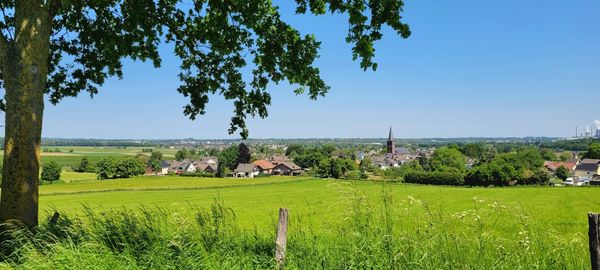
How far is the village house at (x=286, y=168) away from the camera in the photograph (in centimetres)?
16700

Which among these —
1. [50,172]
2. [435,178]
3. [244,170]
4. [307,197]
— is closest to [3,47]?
[307,197]

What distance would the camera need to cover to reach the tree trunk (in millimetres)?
7547

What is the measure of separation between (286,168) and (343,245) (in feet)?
535

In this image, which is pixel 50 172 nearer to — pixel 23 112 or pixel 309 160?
pixel 309 160

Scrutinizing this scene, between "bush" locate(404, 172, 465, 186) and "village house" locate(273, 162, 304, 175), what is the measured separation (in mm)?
83122

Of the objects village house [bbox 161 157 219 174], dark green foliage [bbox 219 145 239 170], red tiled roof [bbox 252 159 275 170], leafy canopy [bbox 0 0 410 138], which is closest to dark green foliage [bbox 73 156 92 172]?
village house [bbox 161 157 219 174]

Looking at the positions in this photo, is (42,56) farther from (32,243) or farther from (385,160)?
(385,160)

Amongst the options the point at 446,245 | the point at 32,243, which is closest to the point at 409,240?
the point at 446,245

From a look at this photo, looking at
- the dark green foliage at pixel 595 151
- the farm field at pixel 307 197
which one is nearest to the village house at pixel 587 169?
the dark green foliage at pixel 595 151

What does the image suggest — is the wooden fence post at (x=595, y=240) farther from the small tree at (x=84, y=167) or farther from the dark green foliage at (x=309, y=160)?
the dark green foliage at (x=309, y=160)

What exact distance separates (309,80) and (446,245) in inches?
174

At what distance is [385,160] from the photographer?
198 metres

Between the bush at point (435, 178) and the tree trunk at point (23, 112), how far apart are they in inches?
3150

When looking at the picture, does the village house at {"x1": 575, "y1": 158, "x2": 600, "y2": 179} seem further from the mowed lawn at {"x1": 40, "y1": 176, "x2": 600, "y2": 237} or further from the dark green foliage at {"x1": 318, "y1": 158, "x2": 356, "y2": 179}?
the mowed lawn at {"x1": 40, "y1": 176, "x2": 600, "y2": 237}
